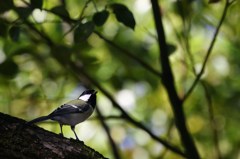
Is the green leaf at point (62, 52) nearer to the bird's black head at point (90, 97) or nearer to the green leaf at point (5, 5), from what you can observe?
the bird's black head at point (90, 97)

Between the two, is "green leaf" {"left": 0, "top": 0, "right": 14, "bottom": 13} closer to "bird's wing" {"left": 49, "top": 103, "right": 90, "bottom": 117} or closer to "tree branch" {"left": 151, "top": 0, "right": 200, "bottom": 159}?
"bird's wing" {"left": 49, "top": 103, "right": 90, "bottom": 117}

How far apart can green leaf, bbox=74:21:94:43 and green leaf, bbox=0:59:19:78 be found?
0.77 meters

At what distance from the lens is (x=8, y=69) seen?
129 inches

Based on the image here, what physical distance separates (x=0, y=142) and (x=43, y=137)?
7.0 inches

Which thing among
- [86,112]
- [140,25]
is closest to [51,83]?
[140,25]

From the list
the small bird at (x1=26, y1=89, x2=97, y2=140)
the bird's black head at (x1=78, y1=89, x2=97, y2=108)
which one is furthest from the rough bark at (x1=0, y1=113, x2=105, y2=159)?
the bird's black head at (x1=78, y1=89, x2=97, y2=108)

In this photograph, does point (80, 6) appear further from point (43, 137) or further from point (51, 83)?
point (43, 137)

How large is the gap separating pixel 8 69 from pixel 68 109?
2.09ft

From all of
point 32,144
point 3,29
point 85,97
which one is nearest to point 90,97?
point 85,97

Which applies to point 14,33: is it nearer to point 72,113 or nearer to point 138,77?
point 72,113

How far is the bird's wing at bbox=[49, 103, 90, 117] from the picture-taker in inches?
109

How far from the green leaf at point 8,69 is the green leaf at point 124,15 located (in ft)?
2.82

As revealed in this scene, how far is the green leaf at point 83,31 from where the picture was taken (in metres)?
2.58

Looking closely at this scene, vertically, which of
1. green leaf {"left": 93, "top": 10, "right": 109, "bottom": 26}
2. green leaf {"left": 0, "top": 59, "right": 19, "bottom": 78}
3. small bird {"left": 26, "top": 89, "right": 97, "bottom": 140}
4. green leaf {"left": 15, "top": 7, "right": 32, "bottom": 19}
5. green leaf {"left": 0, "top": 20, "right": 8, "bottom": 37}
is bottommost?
small bird {"left": 26, "top": 89, "right": 97, "bottom": 140}
